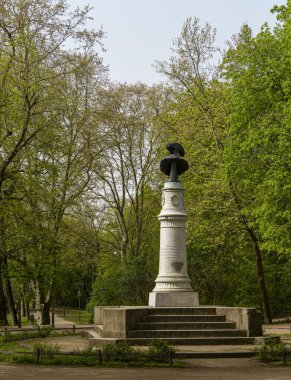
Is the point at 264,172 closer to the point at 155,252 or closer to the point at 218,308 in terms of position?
the point at 218,308

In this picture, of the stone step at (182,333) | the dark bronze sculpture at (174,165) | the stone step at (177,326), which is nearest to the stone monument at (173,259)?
the dark bronze sculpture at (174,165)

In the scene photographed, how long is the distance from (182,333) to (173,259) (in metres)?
3.97

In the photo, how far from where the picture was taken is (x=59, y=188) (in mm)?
29750

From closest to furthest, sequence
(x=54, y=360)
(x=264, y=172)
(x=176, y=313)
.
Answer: (x=54, y=360) → (x=176, y=313) → (x=264, y=172)

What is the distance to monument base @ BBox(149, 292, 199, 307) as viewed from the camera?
22.4 metres

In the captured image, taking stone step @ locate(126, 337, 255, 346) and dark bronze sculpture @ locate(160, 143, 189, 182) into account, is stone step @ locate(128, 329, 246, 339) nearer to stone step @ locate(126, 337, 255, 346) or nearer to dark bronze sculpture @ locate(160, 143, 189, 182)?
stone step @ locate(126, 337, 255, 346)

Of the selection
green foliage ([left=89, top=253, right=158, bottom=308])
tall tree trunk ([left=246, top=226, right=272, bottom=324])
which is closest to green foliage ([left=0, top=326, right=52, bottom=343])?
green foliage ([left=89, top=253, right=158, bottom=308])

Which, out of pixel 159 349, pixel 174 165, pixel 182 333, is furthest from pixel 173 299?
pixel 159 349

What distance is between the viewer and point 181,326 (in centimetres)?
2042

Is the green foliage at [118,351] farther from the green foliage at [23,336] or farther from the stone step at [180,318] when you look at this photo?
the green foliage at [23,336]

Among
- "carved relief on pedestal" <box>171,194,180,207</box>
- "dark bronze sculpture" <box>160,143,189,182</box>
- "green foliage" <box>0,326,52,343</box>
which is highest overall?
"dark bronze sculpture" <box>160,143,189,182</box>

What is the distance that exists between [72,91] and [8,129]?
12913 millimetres

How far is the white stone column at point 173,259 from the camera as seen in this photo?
2262cm

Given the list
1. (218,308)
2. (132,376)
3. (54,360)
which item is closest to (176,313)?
(218,308)
